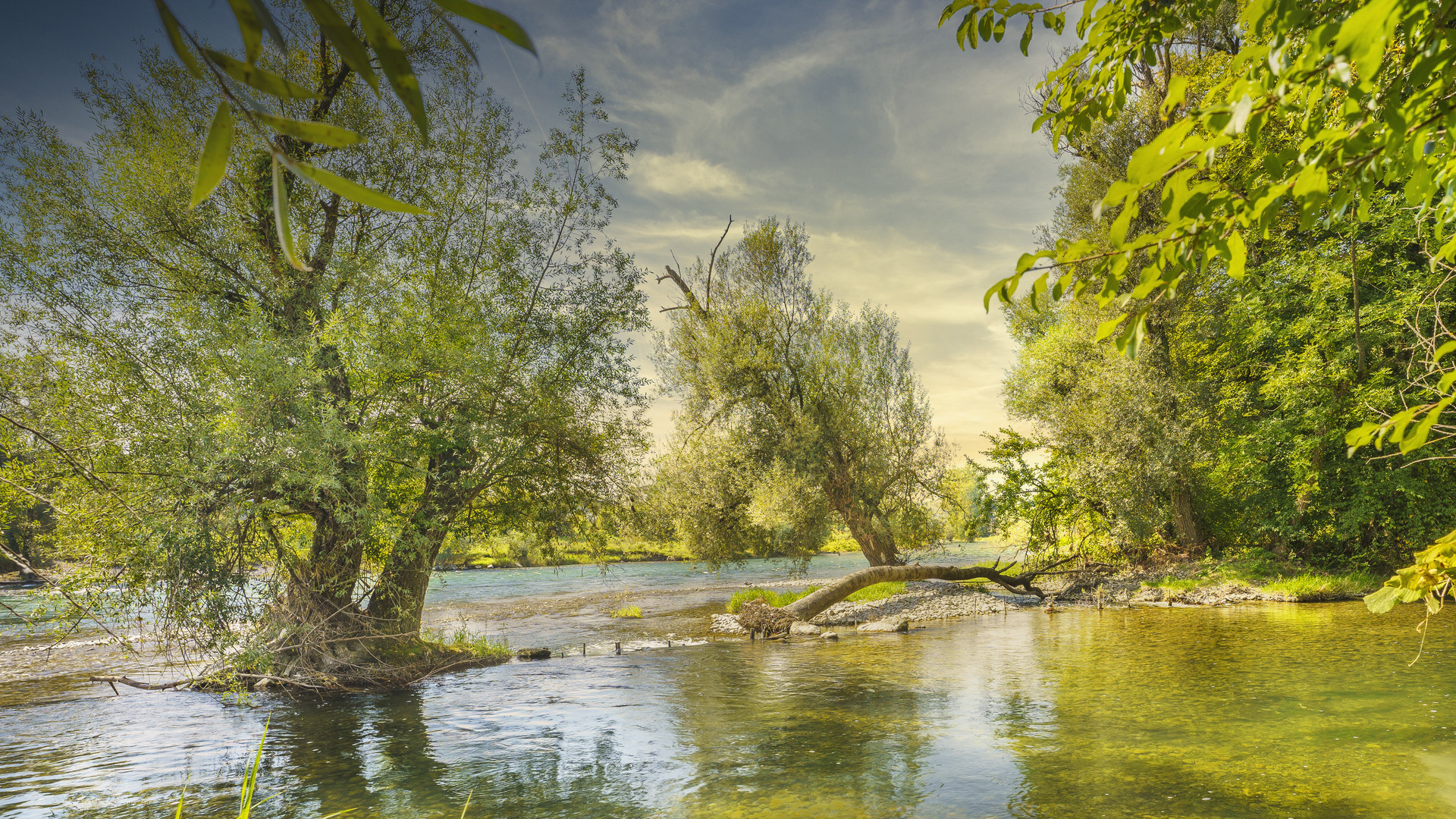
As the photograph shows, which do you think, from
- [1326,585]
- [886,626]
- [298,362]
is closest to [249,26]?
[298,362]

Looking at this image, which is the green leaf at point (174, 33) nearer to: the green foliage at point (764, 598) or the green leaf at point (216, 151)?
the green leaf at point (216, 151)

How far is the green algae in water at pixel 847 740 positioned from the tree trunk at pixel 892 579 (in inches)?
204

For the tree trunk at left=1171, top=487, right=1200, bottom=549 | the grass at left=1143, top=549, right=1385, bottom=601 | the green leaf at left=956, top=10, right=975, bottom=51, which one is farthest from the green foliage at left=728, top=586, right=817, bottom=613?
the green leaf at left=956, top=10, right=975, bottom=51

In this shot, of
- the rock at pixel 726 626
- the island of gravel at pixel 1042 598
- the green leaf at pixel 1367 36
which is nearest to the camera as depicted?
the green leaf at pixel 1367 36

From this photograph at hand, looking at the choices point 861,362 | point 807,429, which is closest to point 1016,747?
point 807,429

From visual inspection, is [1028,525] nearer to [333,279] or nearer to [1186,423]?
[1186,423]

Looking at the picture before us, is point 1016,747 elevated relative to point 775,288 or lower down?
lower down

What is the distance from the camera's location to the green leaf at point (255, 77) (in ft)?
3.67

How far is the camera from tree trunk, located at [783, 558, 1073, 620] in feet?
63.3

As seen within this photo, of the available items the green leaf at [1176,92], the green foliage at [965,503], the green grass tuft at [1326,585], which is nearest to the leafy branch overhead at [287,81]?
the green leaf at [1176,92]

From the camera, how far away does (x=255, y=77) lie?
47.6 inches

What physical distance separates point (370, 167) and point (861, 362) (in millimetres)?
16395

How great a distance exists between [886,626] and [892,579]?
406cm

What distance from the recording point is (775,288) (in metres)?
25.6
